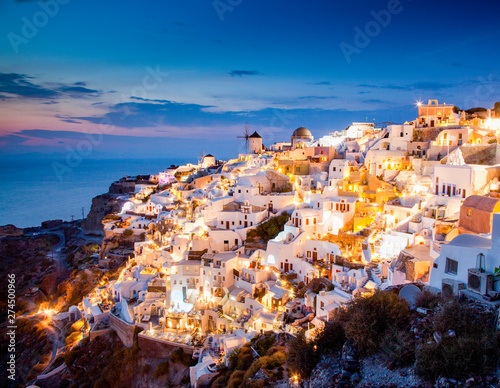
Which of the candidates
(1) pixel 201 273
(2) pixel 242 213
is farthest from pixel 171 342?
(2) pixel 242 213

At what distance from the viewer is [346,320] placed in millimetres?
10258

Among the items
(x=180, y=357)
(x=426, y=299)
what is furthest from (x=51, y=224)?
(x=426, y=299)

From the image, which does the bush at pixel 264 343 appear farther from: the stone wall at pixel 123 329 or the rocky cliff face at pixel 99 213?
the rocky cliff face at pixel 99 213

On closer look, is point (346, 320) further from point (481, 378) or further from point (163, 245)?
point (163, 245)

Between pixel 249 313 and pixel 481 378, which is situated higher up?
pixel 481 378

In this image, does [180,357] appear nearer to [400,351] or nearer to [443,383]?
[400,351]

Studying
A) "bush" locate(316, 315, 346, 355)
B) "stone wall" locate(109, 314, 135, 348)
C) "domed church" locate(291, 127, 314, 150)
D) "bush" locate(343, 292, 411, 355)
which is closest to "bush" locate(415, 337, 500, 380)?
"bush" locate(343, 292, 411, 355)

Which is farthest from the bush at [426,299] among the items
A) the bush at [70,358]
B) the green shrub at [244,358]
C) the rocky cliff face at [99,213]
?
the rocky cliff face at [99,213]

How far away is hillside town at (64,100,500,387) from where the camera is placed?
13.3 metres

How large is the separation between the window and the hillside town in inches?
1.9

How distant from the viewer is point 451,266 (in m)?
10.4

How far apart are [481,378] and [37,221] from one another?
77891 mm

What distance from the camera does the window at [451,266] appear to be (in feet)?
33.4

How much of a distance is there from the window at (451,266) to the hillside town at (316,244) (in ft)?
0.16
